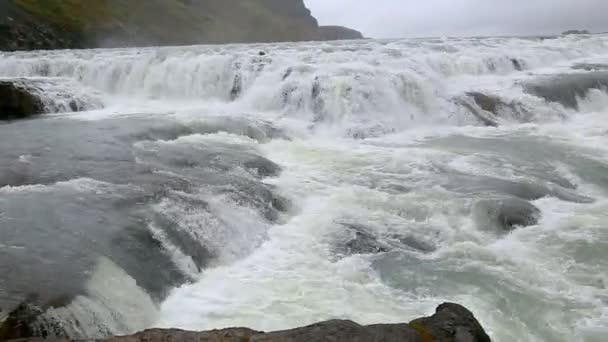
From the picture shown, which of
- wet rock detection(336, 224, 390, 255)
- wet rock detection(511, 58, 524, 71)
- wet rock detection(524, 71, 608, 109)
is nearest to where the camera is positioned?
wet rock detection(336, 224, 390, 255)

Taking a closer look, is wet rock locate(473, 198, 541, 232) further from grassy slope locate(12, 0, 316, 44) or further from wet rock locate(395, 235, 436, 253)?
grassy slope locate(12, 0, 316, 44)

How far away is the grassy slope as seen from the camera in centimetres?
5188

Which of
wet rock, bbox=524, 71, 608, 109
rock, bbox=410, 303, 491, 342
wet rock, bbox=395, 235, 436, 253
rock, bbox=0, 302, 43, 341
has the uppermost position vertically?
wet rock, bbox=524, 71, 608, 109

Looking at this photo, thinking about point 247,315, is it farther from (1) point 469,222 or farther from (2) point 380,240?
(1) point 469,222

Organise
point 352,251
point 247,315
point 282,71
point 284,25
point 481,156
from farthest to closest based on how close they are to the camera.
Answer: point 284,25, point 282,71, point 481,156, point 352,251, point 247,315

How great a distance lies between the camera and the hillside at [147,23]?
43.8 meters

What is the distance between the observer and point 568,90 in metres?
21.3

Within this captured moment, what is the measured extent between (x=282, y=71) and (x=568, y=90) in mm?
11366

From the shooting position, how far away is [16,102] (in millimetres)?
17938

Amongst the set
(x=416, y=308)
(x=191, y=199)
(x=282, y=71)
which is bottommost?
(x=416, y=308)

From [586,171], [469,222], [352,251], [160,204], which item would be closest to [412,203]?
[469,222]

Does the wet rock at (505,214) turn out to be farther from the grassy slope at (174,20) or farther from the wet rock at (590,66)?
the grassy slope at (174,20)

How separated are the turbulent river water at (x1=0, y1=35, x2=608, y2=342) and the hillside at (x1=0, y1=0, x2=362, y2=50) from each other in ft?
95.0

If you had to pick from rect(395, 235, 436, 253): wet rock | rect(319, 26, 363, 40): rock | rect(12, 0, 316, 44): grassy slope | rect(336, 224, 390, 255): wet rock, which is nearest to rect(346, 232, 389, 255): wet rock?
rect(336, 224, 390, 255): wet rock
